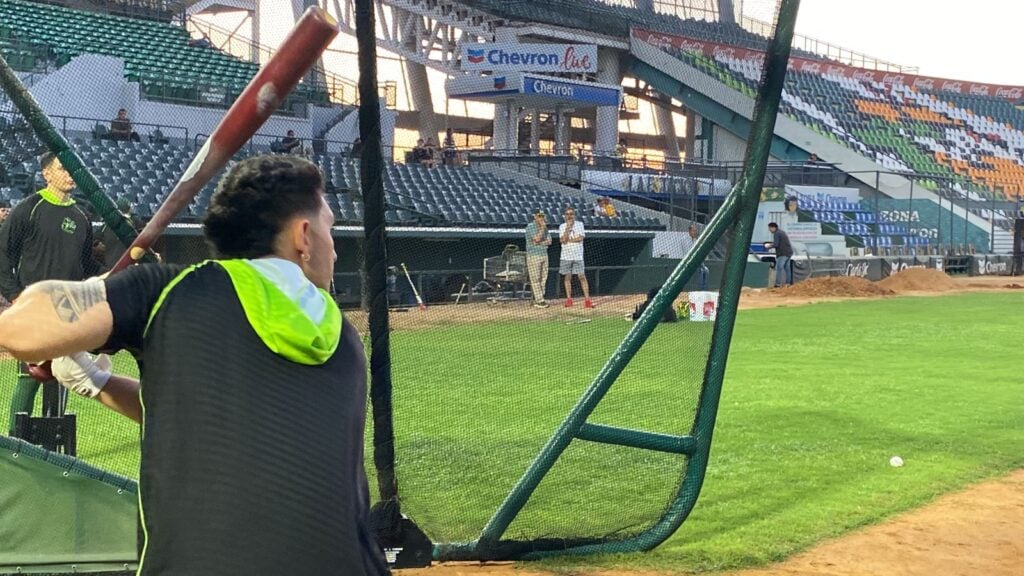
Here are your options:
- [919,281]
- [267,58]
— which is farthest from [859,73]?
[267,58]

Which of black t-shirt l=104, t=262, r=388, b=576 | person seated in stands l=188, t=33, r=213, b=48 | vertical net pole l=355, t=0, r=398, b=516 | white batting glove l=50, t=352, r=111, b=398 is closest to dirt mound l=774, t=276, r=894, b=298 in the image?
person seated in stands l=188, t=33, r=213, b=48

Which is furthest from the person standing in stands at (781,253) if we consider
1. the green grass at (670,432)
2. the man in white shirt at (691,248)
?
the man in white shirt at (691,248)

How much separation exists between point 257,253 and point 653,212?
4904mm

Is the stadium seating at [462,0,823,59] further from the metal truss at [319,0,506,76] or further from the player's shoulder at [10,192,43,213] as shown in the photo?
the player's shoulder at [10,192,43,213]

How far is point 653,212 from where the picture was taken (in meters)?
7.05

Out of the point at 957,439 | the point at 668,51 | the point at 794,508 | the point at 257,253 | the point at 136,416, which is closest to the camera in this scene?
the point at 257,253

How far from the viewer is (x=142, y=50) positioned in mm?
8070

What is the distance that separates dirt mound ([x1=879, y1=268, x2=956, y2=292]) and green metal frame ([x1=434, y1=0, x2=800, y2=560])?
79.4ft

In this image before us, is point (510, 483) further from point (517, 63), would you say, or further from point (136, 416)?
point (517, 63)

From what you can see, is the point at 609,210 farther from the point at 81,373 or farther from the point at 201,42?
the point at 81,373

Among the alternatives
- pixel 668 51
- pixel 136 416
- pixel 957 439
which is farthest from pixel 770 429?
pixel 668 51

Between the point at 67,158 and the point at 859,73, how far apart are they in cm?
4599

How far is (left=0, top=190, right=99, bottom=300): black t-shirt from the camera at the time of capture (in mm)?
5809

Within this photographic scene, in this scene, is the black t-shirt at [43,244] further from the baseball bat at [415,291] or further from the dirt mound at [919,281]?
the dirt mound at [919,281]
